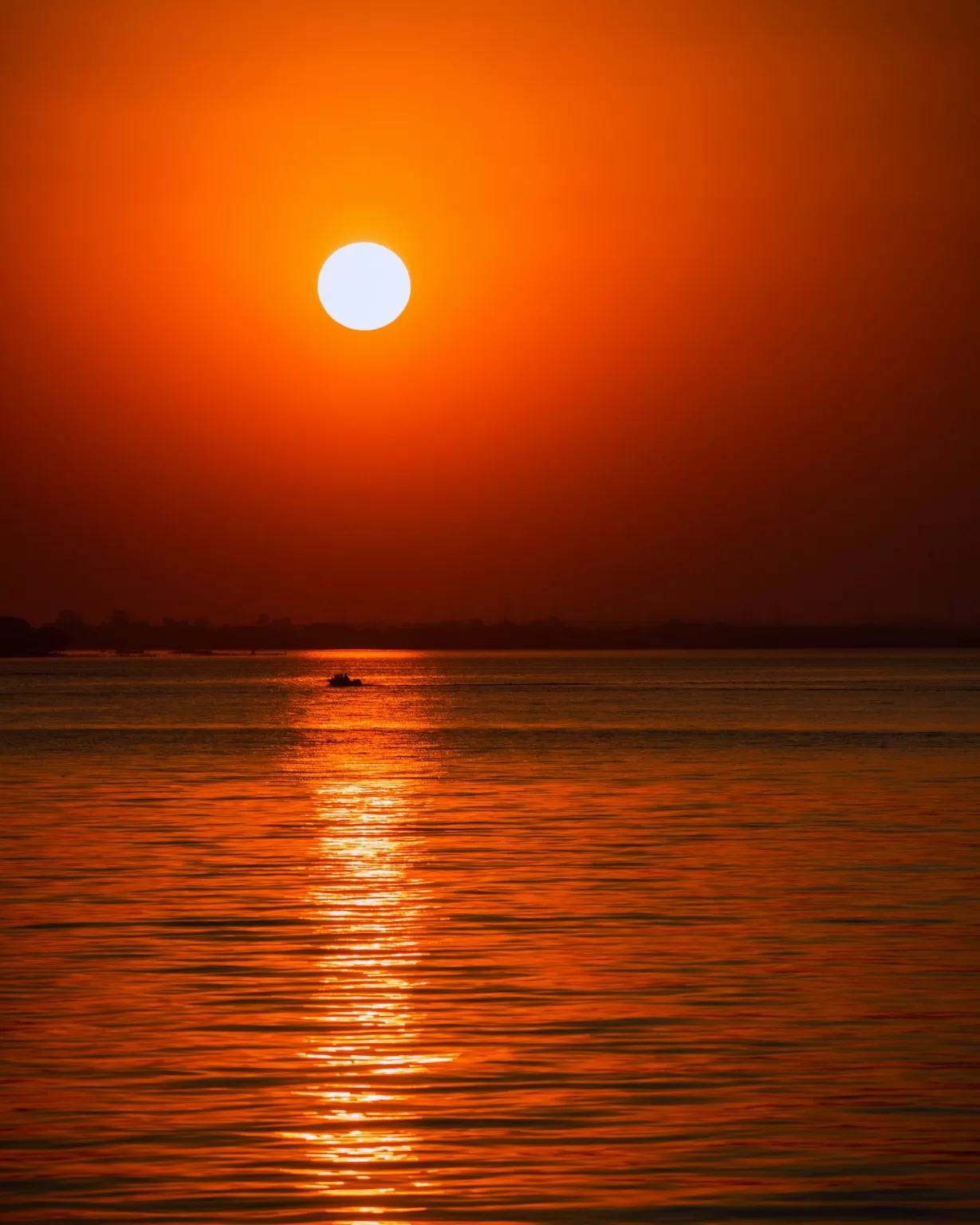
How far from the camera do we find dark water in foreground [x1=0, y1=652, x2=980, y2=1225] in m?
16.0

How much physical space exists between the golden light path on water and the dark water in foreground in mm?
65

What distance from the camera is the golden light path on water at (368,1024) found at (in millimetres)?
15953

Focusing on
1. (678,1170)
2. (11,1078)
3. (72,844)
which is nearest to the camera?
(678,1170)

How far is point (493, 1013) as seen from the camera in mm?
23359

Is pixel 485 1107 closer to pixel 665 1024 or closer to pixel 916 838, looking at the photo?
pixel 665 1024

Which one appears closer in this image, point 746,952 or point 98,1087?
point 98,1087

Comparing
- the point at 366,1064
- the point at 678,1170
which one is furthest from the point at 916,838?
the point at 678,1170

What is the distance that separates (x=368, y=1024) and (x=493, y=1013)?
1606 mm

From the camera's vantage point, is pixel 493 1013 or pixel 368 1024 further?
pixel 493 1013

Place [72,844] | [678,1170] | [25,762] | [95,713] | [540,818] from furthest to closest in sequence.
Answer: [95,713], [25,762], [540,818], [72,844], [678,1170]

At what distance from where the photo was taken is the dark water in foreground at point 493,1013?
630 inches

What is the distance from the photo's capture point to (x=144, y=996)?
24812mm

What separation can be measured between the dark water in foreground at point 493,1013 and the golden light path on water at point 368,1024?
2.6 inches

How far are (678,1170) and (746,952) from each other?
12.3 m
